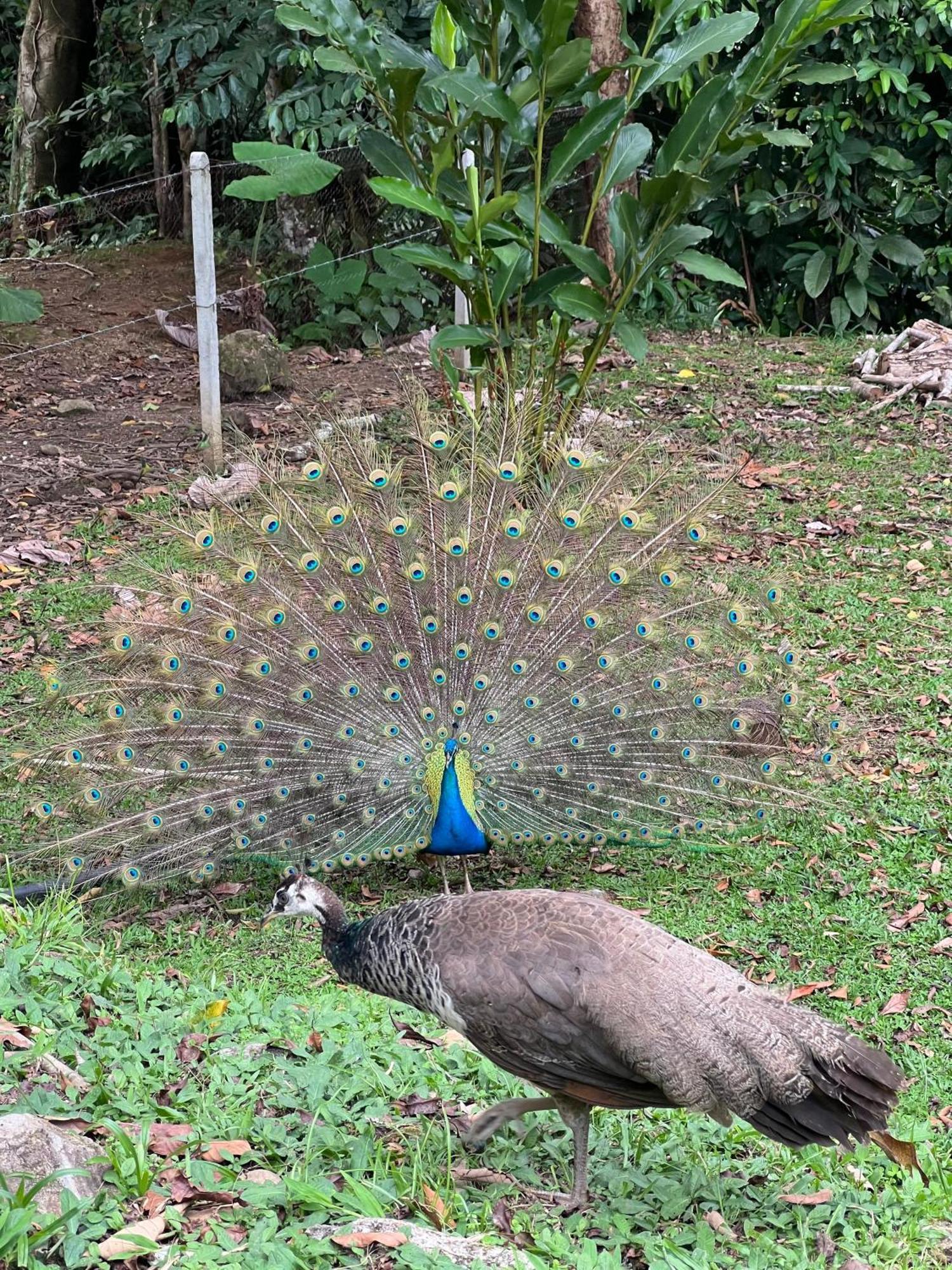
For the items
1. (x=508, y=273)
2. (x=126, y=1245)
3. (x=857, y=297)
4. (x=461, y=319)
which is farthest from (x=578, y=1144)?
(x=857, y=297)

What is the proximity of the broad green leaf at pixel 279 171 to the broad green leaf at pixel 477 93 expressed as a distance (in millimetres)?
1558

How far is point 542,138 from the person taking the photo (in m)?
6.88

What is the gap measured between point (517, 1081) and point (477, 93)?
4.22 metres

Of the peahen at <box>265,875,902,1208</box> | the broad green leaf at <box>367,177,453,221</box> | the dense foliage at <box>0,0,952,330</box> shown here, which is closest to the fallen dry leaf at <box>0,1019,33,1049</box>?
the peahen at <box>265,875,902,1208</box>

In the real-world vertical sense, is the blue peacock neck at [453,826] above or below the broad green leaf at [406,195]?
below

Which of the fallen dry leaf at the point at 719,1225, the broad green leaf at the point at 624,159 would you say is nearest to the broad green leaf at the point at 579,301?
the broad green leaf at the point at 624,159

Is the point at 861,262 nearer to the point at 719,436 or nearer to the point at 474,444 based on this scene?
the point at 719,436

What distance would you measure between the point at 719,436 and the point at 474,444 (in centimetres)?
426

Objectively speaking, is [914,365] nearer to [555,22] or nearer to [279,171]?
[279,171]

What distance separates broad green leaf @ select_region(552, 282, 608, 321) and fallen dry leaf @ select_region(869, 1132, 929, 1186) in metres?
4.26

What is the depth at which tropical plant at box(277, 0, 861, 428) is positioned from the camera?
250 inches

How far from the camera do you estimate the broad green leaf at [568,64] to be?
245 inches

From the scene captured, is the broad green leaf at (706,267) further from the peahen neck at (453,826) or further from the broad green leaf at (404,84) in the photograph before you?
the peahen neck at (453,826)

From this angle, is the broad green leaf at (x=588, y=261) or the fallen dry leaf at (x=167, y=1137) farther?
the broad green leaf at (x=588, y=261)
